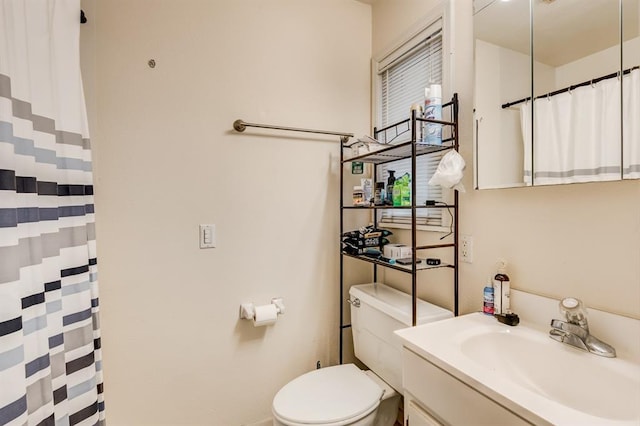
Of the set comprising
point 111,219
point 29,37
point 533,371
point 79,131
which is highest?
point 29,37

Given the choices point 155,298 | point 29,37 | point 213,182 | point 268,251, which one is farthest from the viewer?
point 268,251

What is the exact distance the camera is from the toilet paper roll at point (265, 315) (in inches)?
62.9

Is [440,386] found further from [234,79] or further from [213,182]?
[234,79]

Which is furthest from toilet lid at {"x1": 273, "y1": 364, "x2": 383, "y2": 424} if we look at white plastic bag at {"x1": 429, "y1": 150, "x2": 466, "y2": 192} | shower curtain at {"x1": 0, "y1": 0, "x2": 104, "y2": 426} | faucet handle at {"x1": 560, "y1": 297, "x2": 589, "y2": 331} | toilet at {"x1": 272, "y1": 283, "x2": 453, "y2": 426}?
white plastic bag at {"x1": 429, "y1": 150, "x2": 466, "y2": 192}

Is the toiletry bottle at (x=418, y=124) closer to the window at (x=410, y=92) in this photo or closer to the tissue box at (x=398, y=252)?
the window at (x=410, y=92)

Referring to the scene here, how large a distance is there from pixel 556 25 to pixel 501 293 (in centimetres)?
97

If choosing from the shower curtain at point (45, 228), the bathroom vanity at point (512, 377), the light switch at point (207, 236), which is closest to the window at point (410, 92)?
the bathroom vanity at point (512, 377)

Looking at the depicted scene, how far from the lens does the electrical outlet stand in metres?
1.34

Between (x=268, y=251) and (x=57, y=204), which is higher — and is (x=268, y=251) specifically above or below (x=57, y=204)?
below

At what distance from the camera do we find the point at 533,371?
0.97 meters

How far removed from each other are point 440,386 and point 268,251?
3.59ft

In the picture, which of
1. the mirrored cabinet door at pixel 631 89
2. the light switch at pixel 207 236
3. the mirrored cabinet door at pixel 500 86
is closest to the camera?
the mirrored cabinet door at pixel 631 89

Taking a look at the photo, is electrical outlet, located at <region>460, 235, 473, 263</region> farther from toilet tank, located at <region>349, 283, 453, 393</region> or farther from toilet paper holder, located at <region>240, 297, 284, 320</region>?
toilet paper holder, located at <region>240, 297, 284, 320</region>

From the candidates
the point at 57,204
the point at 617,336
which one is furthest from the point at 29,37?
the point at 617,336
